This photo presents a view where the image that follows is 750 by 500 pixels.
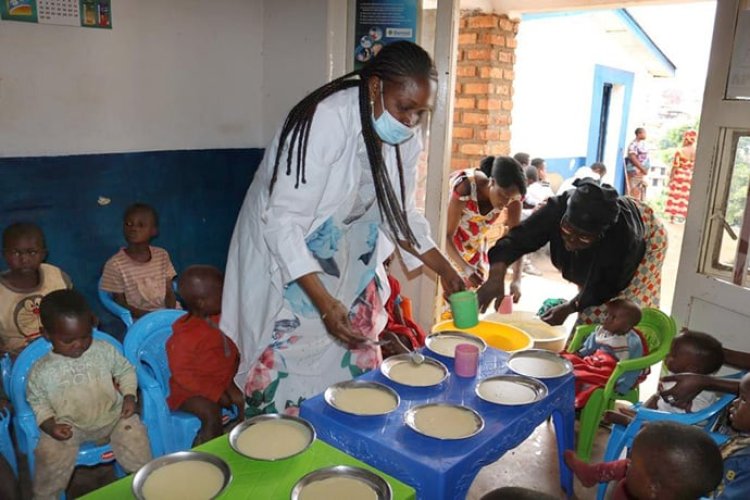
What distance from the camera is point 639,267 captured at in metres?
3.07

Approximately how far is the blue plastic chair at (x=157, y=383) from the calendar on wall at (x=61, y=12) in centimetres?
171

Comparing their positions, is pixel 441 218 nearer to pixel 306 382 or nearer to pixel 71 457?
pixel 306 382

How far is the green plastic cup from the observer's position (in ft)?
7.58

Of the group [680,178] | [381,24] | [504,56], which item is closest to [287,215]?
[381,24]

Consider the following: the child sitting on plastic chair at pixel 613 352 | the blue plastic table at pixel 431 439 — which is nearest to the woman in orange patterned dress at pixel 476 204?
the child sitting on plastic chair at pixel 613 352

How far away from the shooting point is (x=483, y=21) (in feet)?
17.9

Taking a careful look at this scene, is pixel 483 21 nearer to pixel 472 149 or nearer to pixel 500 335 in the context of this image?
pixel 472 149

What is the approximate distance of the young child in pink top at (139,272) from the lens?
3.24 meters

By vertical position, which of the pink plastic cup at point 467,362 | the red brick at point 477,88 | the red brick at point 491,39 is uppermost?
the red brick at point 491,39

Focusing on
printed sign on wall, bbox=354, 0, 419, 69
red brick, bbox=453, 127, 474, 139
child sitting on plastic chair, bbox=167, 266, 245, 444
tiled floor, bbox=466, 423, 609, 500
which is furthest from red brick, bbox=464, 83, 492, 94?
child sitting on plastic chair, bbox=167, 266, 245, 444

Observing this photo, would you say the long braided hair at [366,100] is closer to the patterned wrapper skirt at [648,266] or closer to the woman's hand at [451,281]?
the woman's hand at [451,281]

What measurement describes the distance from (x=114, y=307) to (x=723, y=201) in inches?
120

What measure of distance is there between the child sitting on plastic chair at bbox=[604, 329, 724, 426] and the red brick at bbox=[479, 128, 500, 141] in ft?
11.2

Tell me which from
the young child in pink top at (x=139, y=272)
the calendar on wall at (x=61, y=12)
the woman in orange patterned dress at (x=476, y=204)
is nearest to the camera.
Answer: the calendar on wall at (x=61, y=12)
